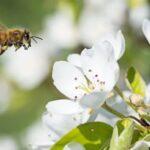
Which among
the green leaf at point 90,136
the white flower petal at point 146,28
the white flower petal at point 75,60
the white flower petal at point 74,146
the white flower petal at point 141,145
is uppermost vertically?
the white flower petal at point 146,28

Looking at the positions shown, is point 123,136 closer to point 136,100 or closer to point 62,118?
point 136,100

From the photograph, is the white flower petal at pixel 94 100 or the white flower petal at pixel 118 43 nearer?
the white flower petal at pixel 94 100

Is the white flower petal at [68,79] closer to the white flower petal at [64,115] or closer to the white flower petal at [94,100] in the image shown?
the white flower petal at [64,115]

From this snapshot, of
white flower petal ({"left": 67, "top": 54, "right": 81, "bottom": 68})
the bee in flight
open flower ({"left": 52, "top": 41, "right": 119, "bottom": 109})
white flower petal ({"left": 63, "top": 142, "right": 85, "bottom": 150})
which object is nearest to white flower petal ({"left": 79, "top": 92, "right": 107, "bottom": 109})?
open flower ({"left": 52, "top": 41, "right": 119, "bottom": 109})

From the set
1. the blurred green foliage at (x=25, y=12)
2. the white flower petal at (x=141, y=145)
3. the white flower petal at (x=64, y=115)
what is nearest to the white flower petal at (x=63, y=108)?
the white flower petal at (x=64, y=115)

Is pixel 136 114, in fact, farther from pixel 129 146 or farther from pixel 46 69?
pixel 46 69

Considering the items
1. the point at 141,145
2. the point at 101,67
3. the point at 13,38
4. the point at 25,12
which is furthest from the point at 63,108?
the point at 25,12

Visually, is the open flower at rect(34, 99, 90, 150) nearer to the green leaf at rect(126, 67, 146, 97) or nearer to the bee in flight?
the green leaf at rect(126, 67, 146, 97)
